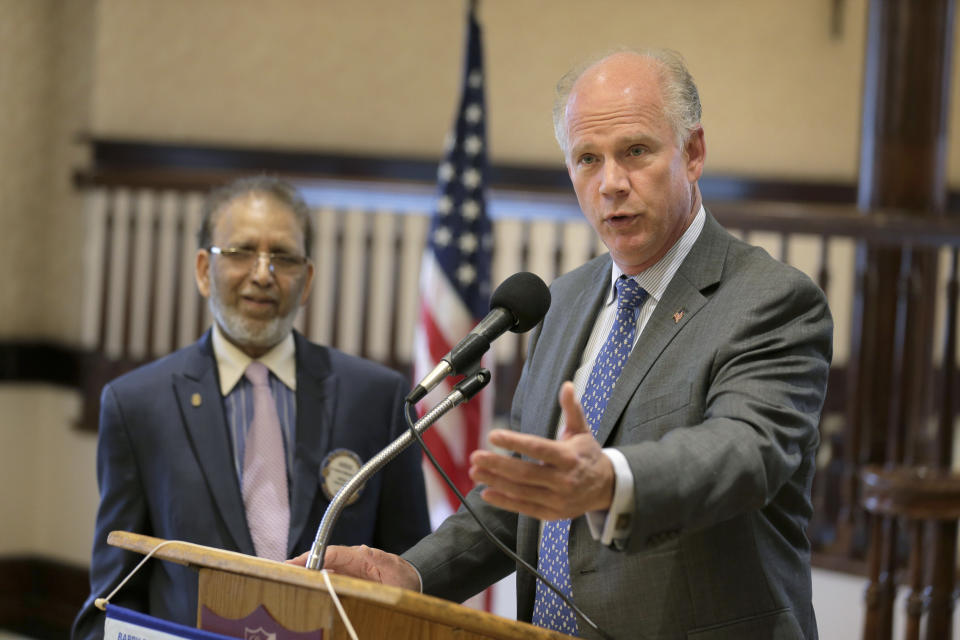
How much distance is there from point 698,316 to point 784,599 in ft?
1.39

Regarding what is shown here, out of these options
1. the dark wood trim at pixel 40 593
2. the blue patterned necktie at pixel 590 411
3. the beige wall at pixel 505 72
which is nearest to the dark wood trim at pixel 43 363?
the dark wood trim at pixel 40 593

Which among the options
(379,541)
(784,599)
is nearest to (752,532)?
(784,599)

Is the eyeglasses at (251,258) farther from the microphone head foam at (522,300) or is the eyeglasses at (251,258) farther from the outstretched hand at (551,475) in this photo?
the outstretched hand at (551,475)

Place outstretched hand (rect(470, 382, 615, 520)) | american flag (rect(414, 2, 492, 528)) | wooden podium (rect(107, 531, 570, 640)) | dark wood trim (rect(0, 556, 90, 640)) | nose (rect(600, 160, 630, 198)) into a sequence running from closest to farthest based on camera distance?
outstretched hand (rect(470, 382, 615, 520)), wooden podium (rect(107, 531, 570, 640)), nose (rect(600, 160, 630, 198)), american flag (rect(414, 2, 492, 528)), dark wood trim (rect(0, 556, 90, 640))

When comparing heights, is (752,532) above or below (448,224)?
below

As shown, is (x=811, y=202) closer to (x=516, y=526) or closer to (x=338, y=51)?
(x=338, y=51)

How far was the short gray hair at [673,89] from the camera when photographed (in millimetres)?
1782

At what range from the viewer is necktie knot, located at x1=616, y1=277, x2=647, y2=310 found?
5.99 feet

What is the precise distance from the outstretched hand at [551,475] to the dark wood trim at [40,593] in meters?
4.41

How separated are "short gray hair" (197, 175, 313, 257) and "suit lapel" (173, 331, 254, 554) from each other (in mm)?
274

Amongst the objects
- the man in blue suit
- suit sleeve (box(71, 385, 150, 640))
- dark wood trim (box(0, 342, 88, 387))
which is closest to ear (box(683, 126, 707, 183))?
the man in blue suit

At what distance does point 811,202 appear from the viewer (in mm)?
6398

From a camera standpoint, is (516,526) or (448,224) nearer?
(516,526)

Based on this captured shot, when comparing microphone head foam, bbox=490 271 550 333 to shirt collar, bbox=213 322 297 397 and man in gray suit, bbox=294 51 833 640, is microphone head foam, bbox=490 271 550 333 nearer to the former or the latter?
man in gray suit, bbox=294 51 833 640
